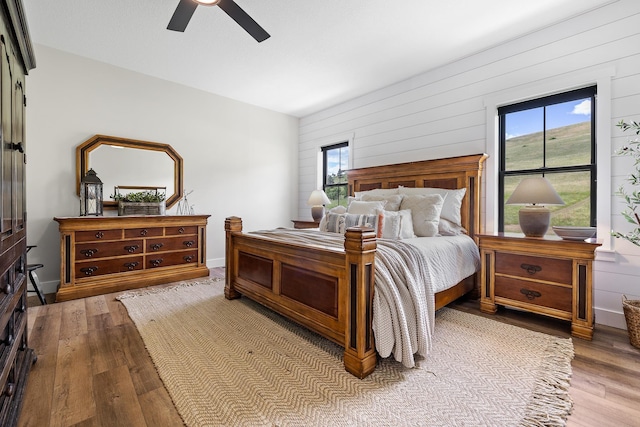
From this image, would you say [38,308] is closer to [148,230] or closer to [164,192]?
[148,230]

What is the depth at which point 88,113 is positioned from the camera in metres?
3.65

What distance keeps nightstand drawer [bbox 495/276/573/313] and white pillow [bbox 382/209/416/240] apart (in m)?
0.89

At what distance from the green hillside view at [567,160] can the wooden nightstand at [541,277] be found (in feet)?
1.83

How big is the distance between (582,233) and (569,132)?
45.6 inches

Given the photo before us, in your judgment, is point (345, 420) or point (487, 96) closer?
point (345, 420)

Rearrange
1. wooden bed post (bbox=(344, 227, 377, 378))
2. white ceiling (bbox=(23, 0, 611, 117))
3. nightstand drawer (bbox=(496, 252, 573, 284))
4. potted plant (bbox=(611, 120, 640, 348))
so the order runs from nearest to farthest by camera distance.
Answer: wooden bed post (bbox=(344, 227, 377, 378)) → potted plant (bbox=(611, 120, 640, 348)) → nightstand drawer (bbox=(496, 252, 573, 284)) → white ceiling (bbox=(23, 0, 611, 117))

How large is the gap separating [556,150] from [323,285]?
2.74 metres

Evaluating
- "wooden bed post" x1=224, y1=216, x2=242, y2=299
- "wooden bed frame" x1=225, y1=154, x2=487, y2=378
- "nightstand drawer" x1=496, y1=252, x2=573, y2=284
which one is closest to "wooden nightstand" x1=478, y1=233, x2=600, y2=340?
"nightstand drawer" x1=496, y1=252, x2=573, y2=284

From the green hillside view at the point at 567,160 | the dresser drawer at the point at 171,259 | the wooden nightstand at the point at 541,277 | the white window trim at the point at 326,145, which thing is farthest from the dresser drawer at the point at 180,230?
the green hillside view at the point at 567,160

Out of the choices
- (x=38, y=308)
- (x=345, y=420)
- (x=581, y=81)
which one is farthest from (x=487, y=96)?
(x=38, y=308)

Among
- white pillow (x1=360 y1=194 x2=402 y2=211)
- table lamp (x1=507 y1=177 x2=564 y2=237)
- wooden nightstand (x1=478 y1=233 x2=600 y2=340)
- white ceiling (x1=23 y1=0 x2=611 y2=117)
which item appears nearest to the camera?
wooden nightstand (x1=478 y1=233 x2=600 y2=340)

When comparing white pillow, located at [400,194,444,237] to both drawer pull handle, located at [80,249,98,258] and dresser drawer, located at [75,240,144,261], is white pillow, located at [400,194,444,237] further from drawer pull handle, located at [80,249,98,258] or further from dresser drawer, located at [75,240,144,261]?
drawer pull handle, located at [80,249,98,258]

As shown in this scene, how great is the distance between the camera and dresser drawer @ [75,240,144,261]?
10.5ft

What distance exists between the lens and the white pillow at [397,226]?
2795 millimetres
